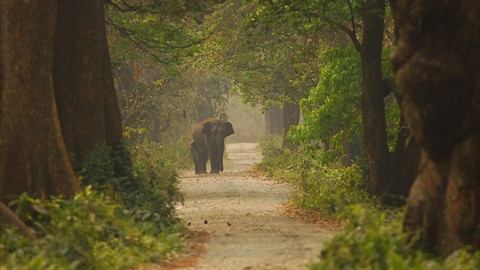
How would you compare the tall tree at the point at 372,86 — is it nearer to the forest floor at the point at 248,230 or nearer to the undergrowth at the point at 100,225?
the forest floor at the point at 248,230

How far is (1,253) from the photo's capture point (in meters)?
10.5

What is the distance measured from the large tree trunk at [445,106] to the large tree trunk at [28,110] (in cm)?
485

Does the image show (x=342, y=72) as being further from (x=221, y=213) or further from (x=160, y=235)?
(x=160, y=235)

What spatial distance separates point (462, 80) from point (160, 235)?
5.55 meters

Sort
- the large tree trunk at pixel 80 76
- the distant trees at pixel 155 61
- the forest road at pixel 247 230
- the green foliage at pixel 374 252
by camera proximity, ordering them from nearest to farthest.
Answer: the green foliage at pixel 374 252 < the forest road at pixel 247 230 < the large tree trunk at pixel 80 76 < the distant trees at pixel 155 61

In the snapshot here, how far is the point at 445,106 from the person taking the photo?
1053 cm

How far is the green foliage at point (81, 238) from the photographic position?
35.5 ft

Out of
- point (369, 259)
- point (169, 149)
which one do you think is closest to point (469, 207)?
point (369, 259)

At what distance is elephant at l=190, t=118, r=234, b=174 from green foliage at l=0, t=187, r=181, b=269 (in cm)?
2729

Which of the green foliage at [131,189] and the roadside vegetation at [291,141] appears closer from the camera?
Result: the roadside vegetation at [291,141]

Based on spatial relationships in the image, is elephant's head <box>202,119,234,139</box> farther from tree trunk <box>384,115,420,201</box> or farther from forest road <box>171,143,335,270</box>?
tree trunk <box>384,115,420,201</box>

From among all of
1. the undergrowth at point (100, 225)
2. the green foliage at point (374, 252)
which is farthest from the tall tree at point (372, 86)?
the green foliage at point (374, 252)

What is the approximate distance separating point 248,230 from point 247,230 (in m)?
0.02

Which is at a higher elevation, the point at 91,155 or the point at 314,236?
the point at 91,155
